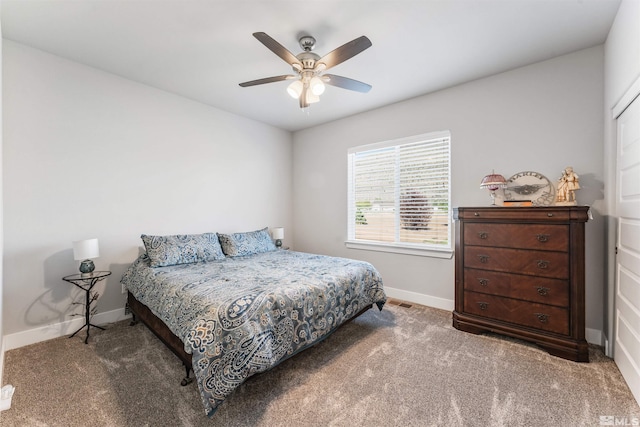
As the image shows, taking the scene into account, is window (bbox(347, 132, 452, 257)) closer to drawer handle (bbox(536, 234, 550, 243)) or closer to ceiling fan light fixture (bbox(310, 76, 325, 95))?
drawer handle (bbox(536, 234, 550, 243))

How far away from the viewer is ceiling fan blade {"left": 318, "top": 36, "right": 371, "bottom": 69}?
178 centimetres

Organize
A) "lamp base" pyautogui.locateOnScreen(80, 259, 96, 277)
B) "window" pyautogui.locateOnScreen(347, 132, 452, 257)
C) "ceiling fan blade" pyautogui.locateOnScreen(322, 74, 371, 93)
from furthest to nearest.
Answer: "window" pyautogui.locateOnScreen(347, 132, 452, 257) → "lamp base" pyautogui.locateOnScreen(80, 259, 96, 277) → "ceiling fan blade" pyautogui.locateOnScreen(322, 74, 371, 93)

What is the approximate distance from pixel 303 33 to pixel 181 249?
2.46 m

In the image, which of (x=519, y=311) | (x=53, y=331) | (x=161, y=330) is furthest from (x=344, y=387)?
(x=53, y=331)

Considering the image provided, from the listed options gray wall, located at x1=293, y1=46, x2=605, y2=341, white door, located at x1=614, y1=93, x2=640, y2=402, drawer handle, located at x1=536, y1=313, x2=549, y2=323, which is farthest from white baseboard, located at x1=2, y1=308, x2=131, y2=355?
white door, located at x1=614, y1=93, x2=640, y2=402

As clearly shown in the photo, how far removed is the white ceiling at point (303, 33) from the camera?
A: 6.43ft

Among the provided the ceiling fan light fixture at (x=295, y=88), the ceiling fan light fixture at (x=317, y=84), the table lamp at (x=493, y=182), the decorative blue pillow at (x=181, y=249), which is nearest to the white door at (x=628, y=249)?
the table lamp at (x=493, y=182)

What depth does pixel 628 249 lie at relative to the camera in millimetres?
1897

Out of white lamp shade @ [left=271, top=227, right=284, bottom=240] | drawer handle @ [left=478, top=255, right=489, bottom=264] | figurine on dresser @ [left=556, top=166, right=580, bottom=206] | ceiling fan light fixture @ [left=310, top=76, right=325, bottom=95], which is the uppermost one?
ceiling fan light fixture @ [left=310, top=76, right=325, bottom=95]

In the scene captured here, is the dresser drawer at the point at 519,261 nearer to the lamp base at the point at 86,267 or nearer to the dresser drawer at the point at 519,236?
the dresser drawer at the point at 519,236

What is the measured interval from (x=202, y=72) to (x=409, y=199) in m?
2.90

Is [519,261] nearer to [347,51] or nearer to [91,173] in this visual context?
[347,51]

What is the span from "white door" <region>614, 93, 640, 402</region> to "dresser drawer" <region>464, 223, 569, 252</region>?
34 centimetres

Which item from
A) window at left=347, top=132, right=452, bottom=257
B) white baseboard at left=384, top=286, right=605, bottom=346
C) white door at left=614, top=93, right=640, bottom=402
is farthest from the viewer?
window at left=347, top=132, right=452, bottom=257
